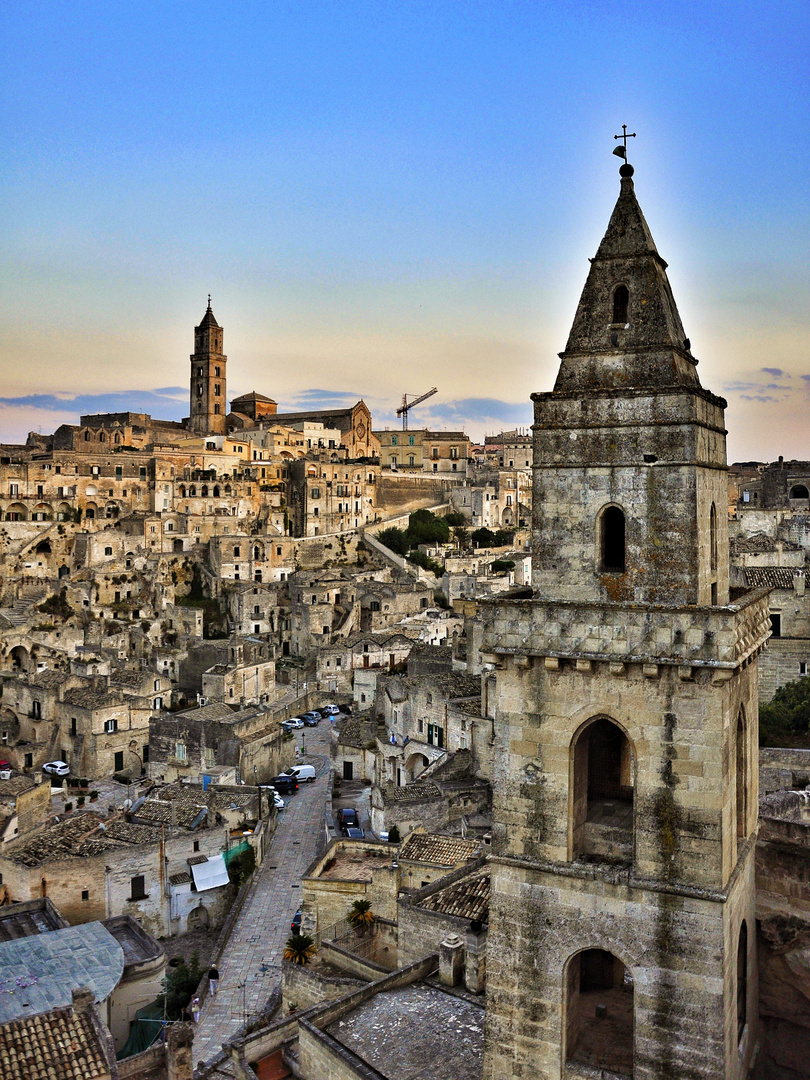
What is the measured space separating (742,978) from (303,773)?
1011 inches

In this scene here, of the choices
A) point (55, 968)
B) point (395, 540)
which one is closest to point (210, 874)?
point (55, 968)

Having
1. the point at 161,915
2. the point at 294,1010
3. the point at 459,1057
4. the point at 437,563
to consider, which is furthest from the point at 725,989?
the point at 437,563

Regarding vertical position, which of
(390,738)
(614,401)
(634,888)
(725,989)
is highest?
(614,401)

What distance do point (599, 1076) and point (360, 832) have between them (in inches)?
725

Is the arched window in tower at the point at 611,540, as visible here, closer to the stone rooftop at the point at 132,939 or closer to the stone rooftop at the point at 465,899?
the stone rooftop at the point at 465,899

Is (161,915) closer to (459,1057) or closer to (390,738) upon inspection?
(390,738)

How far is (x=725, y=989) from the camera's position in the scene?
927cm

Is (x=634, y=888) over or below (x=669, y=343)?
below

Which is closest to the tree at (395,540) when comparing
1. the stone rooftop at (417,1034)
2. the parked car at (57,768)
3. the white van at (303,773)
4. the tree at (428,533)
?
the tree at (428,533)

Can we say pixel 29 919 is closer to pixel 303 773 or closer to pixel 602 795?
pixel 303 773

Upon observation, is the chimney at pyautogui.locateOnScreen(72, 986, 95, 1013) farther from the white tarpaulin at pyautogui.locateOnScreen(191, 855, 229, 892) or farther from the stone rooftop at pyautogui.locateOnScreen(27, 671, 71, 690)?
the stone rooftop at pyautogui.locateOnScreen(27, 671, 71, 690)

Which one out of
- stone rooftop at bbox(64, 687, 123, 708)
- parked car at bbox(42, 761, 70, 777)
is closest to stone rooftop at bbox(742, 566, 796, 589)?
stone rooftop at bbox(64, 687, 123, 708)

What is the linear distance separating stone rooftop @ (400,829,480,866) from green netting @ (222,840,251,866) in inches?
313

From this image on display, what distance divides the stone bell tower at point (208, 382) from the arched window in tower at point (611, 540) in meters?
85.0
